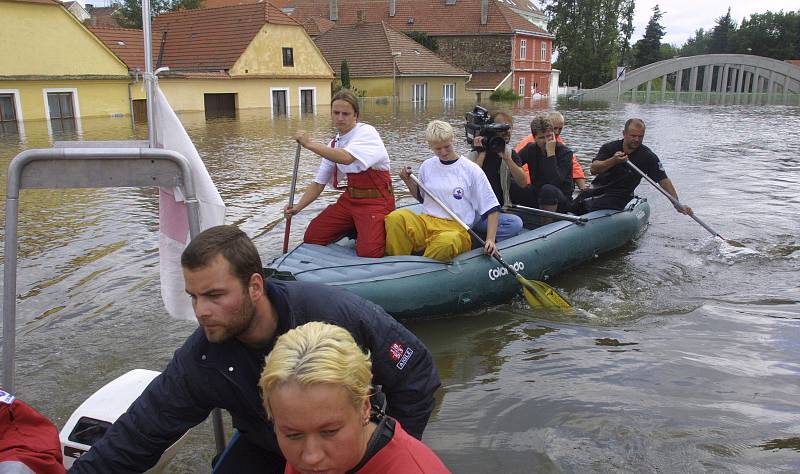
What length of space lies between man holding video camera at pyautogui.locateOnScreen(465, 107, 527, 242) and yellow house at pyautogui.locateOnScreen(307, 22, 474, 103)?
28494 millimetres

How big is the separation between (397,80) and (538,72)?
1794cm

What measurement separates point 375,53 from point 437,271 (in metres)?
32.3

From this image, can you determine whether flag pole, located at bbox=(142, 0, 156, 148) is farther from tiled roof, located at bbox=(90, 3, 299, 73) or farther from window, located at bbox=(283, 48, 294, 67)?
window, located at bbox=(283, 48, 294, 67)

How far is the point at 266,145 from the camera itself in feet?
53.8

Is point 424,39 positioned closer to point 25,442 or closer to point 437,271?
point 437,271

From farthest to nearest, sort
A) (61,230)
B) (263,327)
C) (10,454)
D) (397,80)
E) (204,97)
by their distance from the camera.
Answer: (397,80) → (204,97) → (61,230) → (263,327) → (10,454)

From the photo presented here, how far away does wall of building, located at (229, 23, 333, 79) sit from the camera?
89.5 ft

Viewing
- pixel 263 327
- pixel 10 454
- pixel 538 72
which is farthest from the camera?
pixel 538 72

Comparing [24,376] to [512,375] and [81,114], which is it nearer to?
[512,375]

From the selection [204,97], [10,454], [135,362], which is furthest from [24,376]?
[204,97]

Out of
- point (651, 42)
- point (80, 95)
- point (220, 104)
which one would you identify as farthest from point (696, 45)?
point (80, 95)

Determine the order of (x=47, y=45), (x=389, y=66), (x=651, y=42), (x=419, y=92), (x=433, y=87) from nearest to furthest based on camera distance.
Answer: (x=47, y=45), (x=389, y=66), (x=419, y=92), (x=433, y=87), (x=651, y=42)

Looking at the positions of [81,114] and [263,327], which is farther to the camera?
[81,114]

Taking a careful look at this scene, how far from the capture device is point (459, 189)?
5.38m
